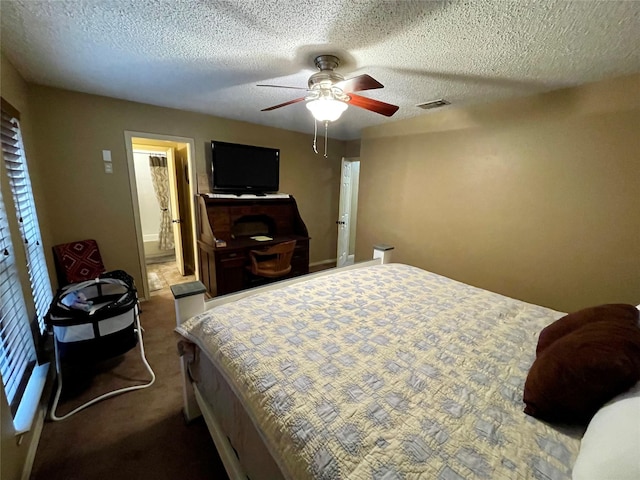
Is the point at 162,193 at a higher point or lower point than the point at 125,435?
higher

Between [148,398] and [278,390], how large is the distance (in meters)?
1.45

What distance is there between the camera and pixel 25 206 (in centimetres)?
194

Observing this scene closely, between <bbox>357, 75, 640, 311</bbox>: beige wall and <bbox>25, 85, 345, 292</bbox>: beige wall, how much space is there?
8.00 ft

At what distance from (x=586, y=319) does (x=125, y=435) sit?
7.90ft

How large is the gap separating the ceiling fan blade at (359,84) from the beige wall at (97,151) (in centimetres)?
223

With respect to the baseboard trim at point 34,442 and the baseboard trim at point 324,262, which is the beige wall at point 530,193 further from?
the baseboard trim at point 34,442

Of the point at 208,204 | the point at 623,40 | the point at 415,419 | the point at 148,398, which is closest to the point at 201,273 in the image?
the point at 208,204

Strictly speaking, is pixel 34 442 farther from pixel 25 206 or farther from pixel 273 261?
pixel 273 261

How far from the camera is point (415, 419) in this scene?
80 cm

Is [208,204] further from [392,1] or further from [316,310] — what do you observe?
[392,1]

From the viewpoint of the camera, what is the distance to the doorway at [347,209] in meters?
4.47

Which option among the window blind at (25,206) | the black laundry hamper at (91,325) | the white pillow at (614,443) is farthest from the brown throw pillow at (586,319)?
the window blind at (25,206)

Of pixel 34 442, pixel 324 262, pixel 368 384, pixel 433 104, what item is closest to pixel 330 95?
pixel 433 104

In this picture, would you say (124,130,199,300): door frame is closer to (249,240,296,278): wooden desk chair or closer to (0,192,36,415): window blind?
(249,240,296,278): wooden desk chair
